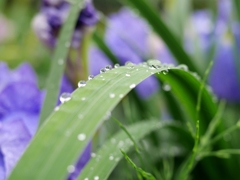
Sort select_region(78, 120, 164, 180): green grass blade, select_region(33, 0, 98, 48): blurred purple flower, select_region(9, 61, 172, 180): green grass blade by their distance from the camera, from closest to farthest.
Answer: select_region(9, 61, 172, 180): green grass blade < select_region(78, 120, 164, 180): green grass blade < select_region(33, 0, 98, 48): blurred purple flower

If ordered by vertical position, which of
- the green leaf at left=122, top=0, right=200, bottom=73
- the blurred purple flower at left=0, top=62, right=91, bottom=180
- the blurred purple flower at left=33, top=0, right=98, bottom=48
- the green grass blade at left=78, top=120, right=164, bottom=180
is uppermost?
the blurred purple flower at left=33, top=0, right=98, bottom=48

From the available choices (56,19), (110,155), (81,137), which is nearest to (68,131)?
(81,137)

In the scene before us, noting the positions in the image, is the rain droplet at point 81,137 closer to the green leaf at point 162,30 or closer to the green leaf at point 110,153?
the green leaf at point 110,153

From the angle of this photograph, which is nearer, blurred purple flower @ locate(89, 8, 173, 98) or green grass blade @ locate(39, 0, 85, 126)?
green grass blade @ locate(39, 0, 85, 126)

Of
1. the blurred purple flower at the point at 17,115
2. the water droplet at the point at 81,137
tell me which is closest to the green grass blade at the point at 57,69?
the blurred purple flower at the point at 17,115

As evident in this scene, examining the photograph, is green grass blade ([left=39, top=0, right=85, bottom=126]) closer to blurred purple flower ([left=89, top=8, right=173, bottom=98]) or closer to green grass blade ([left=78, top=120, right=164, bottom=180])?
green grass blade ([left=78, top=120, right=164, bottom=180])

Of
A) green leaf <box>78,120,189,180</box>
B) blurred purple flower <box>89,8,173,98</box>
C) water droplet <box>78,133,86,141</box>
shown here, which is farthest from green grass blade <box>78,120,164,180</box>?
blurred purple flower <box>89,8,173,98</box>
